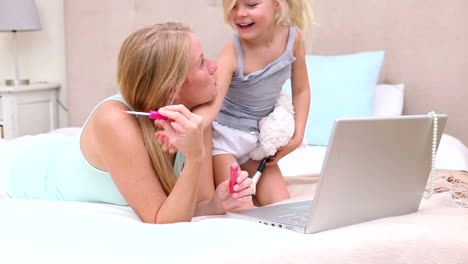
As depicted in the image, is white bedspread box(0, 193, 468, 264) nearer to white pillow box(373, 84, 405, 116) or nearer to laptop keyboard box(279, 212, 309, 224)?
laptop keyboard box(279, 212, 309, 224)

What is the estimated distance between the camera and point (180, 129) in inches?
47.1

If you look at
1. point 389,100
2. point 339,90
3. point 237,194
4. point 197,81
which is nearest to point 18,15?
point 339,90

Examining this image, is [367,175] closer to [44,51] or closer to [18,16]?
[18,16]

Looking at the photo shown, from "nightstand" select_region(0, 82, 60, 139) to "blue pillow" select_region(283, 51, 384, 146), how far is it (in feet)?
4.86

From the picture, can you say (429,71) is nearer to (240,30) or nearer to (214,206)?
(240,30)

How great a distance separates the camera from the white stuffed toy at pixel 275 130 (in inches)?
68.9

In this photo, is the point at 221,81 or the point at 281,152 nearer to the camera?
the point at 221,81

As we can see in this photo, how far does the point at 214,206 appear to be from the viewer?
1463mm

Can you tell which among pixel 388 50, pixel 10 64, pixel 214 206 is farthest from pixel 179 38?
pixel 10 64

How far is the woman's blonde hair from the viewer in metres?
1.38

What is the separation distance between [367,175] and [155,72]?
1.64 ft

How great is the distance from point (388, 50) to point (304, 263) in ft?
6.61

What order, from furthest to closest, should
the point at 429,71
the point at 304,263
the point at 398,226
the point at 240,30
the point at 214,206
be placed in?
the point at 429,71 < the point at 240,30 < the point at 214,206 < the point at 398,226 < the point at 304,263

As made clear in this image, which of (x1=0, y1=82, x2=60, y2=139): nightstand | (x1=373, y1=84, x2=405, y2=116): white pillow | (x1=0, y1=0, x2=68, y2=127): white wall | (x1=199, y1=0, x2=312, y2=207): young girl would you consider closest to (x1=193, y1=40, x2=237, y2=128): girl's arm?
(x1=199, y1=0, x2=312, y2=207): young girl
